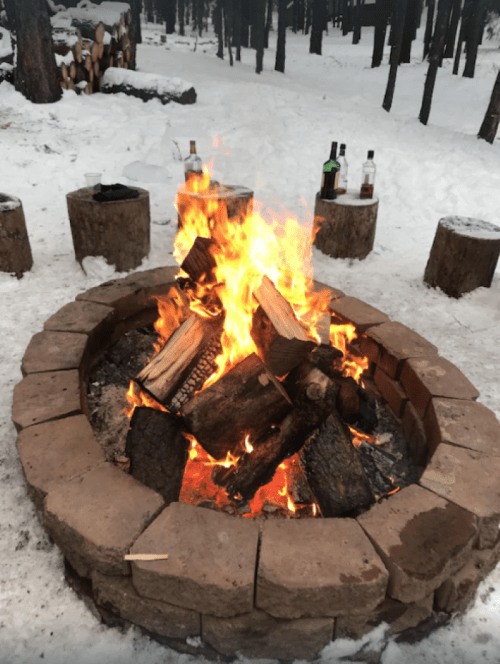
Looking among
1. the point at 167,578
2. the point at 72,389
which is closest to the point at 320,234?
the point at 72,389

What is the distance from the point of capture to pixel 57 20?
29.3 feet

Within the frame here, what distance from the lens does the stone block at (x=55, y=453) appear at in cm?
186

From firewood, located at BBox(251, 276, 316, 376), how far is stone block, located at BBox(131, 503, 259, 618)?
88 cm

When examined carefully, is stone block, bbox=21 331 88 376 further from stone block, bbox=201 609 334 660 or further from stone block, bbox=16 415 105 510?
stone block, bbox=201 609 334 660

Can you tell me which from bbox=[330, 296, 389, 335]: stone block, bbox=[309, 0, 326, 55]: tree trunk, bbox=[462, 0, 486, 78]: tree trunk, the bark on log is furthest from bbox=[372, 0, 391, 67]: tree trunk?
the bark on log

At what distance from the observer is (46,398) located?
228 cm

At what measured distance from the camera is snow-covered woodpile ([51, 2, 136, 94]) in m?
8.29

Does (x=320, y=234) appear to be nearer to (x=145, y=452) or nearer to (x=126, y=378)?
(x=126, y=378)

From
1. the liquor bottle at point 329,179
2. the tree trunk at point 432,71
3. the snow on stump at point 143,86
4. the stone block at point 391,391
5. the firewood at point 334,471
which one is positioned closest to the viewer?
the firewood at point 334,471

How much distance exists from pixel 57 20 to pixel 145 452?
10.1 m

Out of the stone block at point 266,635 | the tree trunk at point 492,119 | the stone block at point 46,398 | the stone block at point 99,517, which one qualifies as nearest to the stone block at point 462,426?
the stone block at point 266,635

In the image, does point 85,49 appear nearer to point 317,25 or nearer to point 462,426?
point 462,426

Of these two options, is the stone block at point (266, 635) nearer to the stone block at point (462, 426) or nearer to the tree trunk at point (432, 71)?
the stone block at point (462, 426)

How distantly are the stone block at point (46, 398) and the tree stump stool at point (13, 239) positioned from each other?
227cm
